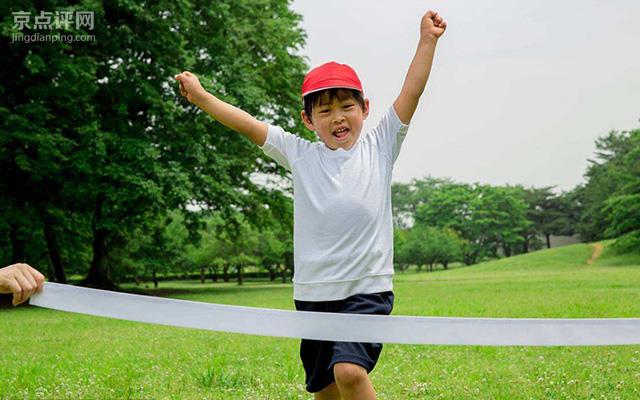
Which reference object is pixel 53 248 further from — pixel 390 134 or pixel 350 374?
pixel 350 374

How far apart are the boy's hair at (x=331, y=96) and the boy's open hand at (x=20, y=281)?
65.7 inches

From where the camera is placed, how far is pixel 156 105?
21.4m

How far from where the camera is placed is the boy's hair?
357cm

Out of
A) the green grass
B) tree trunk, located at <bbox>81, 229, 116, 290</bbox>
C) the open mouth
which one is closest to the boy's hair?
the open mouth

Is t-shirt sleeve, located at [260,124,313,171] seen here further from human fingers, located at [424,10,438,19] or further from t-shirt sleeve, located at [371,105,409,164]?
human fingers, located at [424,10,438,19]

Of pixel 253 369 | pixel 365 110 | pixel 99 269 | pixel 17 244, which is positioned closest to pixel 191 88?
pixel 365 110

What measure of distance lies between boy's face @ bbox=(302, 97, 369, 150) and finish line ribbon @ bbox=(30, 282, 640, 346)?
4.11 ft

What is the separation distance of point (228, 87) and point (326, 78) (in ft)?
64.6

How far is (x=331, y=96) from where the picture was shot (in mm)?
3578

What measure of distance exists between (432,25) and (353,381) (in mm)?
1772

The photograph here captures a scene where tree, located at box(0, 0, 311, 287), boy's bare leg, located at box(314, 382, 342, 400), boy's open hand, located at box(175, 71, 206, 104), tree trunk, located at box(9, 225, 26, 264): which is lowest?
boy's bare leg, located at box(314, 382, 342, 400)

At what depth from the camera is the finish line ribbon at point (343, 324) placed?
8.45ft

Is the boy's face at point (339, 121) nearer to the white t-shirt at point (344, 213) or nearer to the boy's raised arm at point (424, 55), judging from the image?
the white t-shirt at point (344, 213)

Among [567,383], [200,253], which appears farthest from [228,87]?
[200,253]
